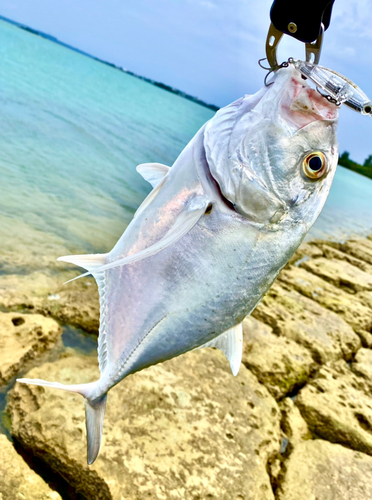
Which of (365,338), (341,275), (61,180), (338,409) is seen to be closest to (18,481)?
(338,409)

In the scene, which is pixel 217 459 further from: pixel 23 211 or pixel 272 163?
pixel 23 211

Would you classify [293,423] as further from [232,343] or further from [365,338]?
[365,338]

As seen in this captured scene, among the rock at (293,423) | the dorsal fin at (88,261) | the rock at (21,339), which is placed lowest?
the rock at (21,339)

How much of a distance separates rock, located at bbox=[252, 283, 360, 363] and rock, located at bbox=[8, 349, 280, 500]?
1239 millimetres

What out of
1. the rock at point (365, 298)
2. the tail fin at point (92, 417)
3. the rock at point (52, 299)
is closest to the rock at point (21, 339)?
the rock at point (52, 299)

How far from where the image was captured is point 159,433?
2.68m

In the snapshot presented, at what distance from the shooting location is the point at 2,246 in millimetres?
4961

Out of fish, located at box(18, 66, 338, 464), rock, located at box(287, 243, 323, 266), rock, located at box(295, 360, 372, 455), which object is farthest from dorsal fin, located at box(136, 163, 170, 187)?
rock, located at box(287, 243, 323, 266)

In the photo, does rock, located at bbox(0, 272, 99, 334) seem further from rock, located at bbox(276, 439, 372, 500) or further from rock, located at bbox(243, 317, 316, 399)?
rock, located at bbox(276, 439, 372, 500)

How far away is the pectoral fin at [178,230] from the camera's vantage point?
1337 mm

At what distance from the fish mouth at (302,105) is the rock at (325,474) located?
2496 millimetres

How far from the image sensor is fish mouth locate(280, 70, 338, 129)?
50.9 inches

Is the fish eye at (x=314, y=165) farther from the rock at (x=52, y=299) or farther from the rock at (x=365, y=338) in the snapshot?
the rock at (x=365, y=338)

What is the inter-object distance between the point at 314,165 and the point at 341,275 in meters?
6.29
